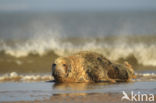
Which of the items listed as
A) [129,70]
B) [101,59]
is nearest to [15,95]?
[101,59]

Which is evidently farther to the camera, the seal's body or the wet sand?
the seal's body

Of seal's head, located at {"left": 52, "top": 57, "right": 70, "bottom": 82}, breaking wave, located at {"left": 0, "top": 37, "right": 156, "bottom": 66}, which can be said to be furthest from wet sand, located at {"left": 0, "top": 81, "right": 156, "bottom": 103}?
breaking wave, located at {"left": 0, "top": 37, "right": 156, "bottom": 66}

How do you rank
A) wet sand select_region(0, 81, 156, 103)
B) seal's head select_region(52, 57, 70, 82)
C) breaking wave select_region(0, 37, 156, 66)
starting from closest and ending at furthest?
wet sand select_region(0, 81, 156, 103)
seal's head select_region(52, 57, 70, 82)
breaking wave select_region(0, 37, 156, 66)

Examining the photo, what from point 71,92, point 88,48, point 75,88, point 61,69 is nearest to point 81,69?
point 61,69

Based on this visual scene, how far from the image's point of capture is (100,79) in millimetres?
16141

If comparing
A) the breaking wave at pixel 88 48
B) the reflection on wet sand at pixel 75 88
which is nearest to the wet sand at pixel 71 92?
the reflection on wet sand at pixel 75 88

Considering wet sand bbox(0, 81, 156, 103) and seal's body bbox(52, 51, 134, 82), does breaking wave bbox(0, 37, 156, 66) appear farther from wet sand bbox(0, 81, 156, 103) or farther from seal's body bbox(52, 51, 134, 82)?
wet sand bbox(0, 81, 156, 103)

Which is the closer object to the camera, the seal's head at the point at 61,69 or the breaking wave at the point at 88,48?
the seal's head at the point at 61,69

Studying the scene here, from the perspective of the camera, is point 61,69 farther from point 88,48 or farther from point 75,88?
point 88,48

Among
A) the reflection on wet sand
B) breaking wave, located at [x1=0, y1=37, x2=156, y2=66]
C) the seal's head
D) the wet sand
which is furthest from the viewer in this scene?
breaking wave, located at [x1=0, y1=37, x2=156, y2=66]

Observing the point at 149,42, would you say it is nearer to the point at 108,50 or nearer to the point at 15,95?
the point at 108,50

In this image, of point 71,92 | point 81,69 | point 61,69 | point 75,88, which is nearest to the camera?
point 71,92

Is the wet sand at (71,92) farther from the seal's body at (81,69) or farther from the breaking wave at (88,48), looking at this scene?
the breaking wave at (88,48)

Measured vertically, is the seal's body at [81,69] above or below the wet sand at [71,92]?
above
